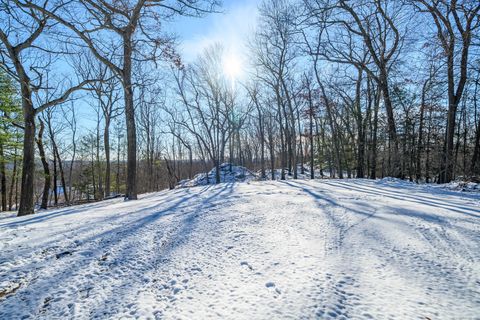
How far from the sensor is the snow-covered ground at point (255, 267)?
117cm

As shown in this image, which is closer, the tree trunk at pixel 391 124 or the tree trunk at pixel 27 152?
the tree trunk at pixel 27 152

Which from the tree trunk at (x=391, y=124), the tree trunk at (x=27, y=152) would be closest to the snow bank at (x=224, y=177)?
the tree trunk at (x=391, y=124)

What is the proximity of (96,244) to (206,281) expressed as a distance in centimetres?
145

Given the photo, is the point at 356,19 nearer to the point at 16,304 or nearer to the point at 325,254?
the point at 325,254

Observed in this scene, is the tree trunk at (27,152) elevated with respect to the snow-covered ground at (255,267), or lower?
elevated

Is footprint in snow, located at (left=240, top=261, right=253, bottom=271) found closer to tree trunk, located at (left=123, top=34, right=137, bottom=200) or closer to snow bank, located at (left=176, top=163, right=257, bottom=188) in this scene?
tree trunk, located at (left=123, top=34, right=137, bottom=200)

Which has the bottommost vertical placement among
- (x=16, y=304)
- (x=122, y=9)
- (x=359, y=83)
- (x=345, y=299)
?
(x=16, y=304)

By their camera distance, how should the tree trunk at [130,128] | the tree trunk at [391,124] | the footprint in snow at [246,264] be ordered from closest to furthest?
the footprint in snow at [246,264], the tree trunk at [130,128], the tree trunk at [391,124]

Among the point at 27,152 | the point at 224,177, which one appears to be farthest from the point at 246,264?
the point at 224,177

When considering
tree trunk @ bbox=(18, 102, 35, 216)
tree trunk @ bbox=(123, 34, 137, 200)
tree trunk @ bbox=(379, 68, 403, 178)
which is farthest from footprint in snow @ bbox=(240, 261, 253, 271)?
tree trunk @ bbox=(379, 68, 403, 178)

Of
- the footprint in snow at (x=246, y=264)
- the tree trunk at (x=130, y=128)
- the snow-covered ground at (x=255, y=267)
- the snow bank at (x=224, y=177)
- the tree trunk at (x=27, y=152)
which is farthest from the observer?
the snow bank at (x=224, y=177)

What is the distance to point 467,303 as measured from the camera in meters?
1.12

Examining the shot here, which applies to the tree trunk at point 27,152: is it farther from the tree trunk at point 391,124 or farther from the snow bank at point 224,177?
the tree trunk at point 391,124

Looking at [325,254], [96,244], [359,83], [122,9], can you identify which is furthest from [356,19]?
[96,244]
